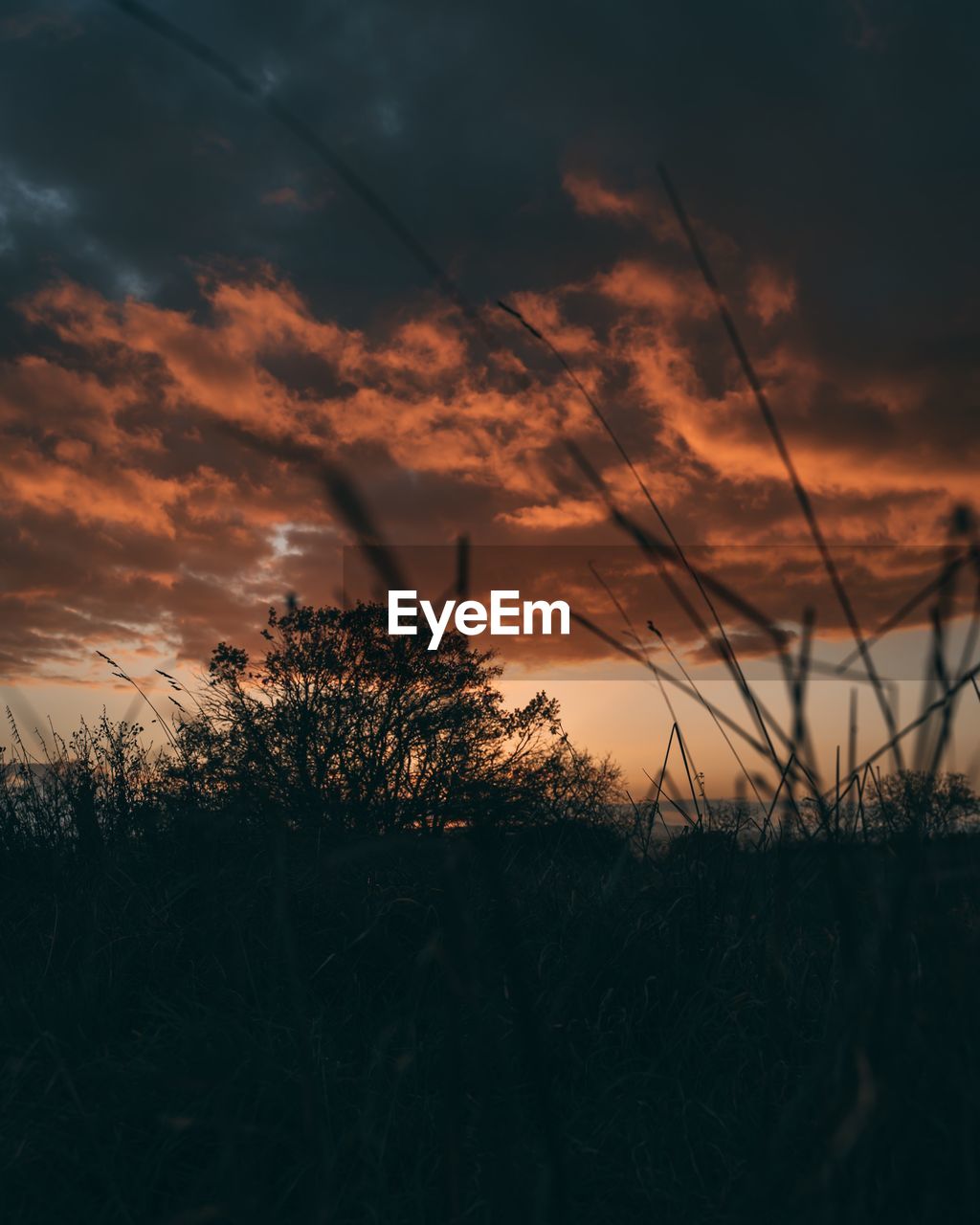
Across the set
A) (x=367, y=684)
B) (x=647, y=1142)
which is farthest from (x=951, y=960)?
(x=367, y=684)

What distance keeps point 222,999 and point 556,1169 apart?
5.43ft

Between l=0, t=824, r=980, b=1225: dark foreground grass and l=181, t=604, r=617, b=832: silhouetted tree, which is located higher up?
l=181, t=604, r=617, b=832: silhouetted tree

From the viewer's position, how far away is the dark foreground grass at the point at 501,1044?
1022 millimetres

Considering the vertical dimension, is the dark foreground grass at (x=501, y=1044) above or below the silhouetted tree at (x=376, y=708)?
below

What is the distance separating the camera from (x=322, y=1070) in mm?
1896

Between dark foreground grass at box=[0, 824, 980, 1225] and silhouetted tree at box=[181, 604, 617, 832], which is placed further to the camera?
silhouetted tree at box=[181, 604, 617, 832]

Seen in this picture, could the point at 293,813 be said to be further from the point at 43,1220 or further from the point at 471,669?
the point at 471,669

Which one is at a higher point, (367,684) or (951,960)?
(367,684)

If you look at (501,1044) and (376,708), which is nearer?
(501,1044)

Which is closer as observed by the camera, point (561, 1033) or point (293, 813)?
point (561, 1033)

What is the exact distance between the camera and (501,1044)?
2.05 meters

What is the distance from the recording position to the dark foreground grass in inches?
40.3

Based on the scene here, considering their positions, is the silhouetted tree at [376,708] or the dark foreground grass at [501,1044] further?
the silhouetted tree at [376,708]

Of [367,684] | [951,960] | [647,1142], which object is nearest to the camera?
[951,960]
